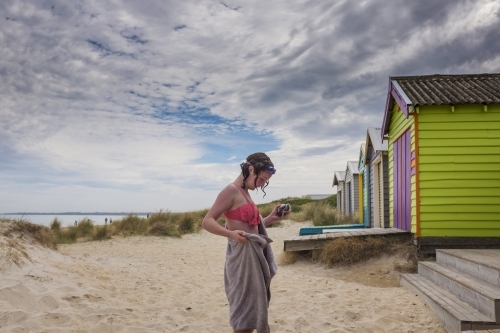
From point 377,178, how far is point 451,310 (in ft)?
34.1

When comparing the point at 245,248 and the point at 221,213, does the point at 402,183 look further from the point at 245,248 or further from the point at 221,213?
the point at 221,213

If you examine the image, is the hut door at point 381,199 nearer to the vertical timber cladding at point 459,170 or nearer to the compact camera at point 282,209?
the vertical timber cladding at point 459,170

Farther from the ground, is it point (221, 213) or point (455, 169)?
point (455, 169)

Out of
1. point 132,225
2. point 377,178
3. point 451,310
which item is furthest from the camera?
point 132,225

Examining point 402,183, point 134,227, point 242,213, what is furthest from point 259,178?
point 134,227

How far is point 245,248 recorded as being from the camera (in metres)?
3.38

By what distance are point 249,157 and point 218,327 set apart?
2.93 metres

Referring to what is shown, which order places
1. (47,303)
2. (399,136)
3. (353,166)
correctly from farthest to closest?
(353,166) < (399,136) < (47,303)

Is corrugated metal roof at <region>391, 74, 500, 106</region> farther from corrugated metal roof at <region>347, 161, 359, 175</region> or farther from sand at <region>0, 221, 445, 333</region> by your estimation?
corrugated metal roof at <region>347, 161, 359, 175</region>

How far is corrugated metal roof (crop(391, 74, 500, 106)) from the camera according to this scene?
8.94m

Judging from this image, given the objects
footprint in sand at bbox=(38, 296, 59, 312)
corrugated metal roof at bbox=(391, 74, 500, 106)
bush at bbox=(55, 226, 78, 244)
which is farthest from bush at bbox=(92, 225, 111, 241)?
corrugated metal roof at bbox=(391, 74, 500, 106)

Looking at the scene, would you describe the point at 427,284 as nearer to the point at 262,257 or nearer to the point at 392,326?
the point at 392,326

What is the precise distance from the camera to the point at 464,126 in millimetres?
8984

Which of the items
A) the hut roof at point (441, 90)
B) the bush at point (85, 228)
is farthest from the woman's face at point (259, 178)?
the bush at point (85, 228)
